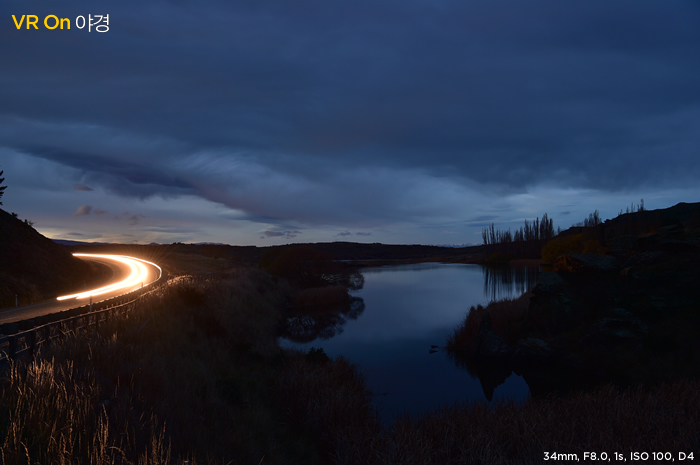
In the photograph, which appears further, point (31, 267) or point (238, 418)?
point (31, 267)

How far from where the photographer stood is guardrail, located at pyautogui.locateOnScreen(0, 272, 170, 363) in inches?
297

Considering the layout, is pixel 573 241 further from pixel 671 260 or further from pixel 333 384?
pixel 333 384

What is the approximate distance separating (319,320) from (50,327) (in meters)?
22.9

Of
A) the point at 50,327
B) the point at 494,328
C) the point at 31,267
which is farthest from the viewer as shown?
the point at 31,267

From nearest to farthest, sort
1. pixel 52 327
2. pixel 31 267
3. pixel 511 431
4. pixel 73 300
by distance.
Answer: pixel 511 431, pixel 52 327, pixel 73 300, pixel 31 267

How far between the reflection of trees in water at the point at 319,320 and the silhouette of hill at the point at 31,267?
16.8 meters

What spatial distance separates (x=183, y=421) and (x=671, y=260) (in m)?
21.2

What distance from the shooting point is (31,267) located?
90.3ft

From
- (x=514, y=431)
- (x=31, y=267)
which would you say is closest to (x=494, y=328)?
(x=514, y=431)

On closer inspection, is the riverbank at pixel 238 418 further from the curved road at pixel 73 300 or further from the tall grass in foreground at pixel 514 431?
the curved road at pixel 73 300

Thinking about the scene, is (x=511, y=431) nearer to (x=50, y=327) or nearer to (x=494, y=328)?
(x=50, y=327)

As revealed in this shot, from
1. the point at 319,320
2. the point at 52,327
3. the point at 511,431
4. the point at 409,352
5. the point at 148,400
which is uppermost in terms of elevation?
the point at 52,327

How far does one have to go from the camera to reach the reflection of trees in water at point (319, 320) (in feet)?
85.2

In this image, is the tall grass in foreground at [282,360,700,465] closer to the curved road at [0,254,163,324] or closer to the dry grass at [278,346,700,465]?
the dry grass at [278,346,700,465]
